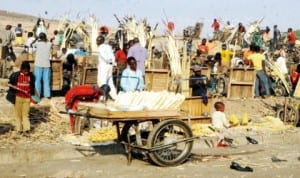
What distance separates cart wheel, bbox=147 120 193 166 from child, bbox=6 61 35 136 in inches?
128

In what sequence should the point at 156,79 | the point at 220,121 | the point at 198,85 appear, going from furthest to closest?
the point at 156,79 → the point at 198,85 → the point at 220,121

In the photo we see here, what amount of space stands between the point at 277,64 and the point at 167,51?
4230 millimetres

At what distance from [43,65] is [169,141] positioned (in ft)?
21.1

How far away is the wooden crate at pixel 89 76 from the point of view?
1639 centimetres

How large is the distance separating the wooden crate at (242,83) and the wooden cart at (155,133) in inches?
304

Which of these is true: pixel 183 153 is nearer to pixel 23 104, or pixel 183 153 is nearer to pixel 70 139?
pixel 70 139

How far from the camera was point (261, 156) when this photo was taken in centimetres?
1211

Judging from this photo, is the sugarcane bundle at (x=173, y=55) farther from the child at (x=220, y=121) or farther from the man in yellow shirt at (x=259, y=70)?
the man in yellow shirt at (x=259, y=70)

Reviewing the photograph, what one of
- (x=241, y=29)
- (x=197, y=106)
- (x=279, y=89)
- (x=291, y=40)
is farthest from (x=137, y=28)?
(x=291, y=40)

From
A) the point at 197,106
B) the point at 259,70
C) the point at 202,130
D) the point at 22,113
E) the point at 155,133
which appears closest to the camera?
the point at 155,133

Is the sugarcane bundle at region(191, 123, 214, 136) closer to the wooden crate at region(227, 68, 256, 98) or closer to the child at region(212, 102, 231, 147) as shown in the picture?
the child at region(212, 102, 231, 147)

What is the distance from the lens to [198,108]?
14609 mm

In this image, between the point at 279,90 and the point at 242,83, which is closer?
the point at 242,83

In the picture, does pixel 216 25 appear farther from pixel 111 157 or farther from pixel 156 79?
pixel 111 157
